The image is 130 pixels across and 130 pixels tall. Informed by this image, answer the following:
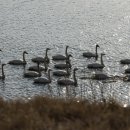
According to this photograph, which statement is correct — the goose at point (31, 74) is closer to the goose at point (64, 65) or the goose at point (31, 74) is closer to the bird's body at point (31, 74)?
the bird's body at point (31, 74)

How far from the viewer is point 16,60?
35.9m

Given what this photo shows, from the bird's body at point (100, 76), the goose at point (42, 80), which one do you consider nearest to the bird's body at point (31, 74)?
the goose at point (42, 80)

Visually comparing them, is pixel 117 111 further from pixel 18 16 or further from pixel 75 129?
pixel 18 16

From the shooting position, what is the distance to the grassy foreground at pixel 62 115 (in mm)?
10594

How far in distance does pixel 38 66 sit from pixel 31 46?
20.9 ft

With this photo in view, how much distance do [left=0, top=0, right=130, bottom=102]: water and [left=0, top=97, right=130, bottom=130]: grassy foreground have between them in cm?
1459

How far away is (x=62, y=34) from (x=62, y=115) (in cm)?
3329

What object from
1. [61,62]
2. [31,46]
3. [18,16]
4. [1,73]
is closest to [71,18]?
[18,16]

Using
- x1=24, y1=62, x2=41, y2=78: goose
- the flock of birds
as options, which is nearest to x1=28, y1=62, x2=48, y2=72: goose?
the flock of birds

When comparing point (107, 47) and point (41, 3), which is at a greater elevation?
point (41, 3)

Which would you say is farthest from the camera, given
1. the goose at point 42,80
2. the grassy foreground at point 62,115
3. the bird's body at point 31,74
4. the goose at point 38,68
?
the goose at point 38,68

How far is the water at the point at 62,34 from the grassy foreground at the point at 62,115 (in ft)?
47.9

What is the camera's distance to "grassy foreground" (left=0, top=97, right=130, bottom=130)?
34.8 ft

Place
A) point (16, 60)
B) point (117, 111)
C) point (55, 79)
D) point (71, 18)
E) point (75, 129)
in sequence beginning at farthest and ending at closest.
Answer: point (71, 18)
point (16, 60)
point (55, 79)
point (117, 111)
point (75, 129)
